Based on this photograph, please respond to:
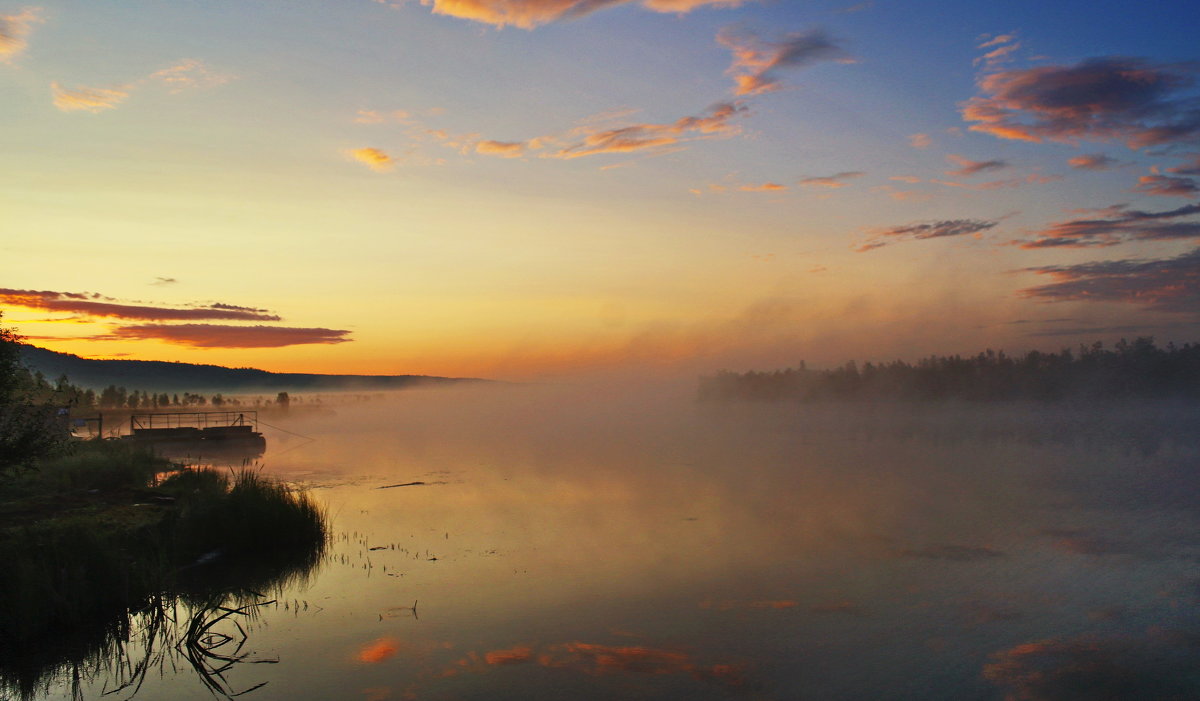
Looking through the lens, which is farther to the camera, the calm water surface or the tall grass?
the tall grass

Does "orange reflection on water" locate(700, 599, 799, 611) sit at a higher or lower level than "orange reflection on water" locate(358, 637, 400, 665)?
lower

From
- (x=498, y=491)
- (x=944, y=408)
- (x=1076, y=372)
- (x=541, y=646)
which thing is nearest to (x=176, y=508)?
(x=541, y=646)

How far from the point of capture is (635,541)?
17.5 m

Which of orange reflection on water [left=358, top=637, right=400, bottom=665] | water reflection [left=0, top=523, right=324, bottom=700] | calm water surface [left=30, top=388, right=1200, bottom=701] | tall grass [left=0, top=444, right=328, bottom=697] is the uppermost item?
tall grass [left=0, top=444, right=328, bottom=697]

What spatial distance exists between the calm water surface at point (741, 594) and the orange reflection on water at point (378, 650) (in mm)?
39

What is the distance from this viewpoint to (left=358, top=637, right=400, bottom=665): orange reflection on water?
384 inches

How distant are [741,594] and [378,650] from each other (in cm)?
628

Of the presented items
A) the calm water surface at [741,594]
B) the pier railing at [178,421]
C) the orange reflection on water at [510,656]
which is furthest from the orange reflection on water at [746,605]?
the pier railing at [178,421]

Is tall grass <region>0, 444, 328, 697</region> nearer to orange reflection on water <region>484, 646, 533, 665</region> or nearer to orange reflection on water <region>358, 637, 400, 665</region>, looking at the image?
orange reflection on water <region>358, 637, 400, 665</region>

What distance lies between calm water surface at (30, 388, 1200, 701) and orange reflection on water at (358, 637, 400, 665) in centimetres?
4

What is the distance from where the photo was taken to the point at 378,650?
1008 cm

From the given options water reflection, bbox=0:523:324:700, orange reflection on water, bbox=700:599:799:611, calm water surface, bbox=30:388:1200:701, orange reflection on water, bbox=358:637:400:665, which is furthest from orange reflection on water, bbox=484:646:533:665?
orange reflection on water, bbox=700:599:799:611

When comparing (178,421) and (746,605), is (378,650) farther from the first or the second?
(178,421)

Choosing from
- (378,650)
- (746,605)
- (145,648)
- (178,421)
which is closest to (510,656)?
(378,650)
